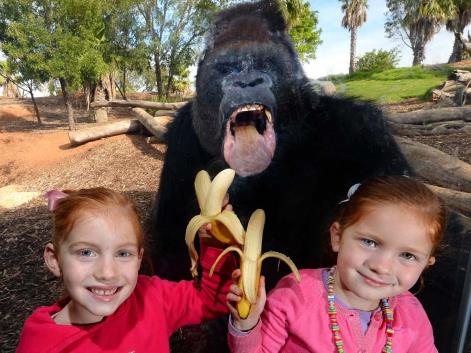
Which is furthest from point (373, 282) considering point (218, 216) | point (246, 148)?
point (246, 148)

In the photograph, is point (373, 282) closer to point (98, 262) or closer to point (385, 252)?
point (385, 252)

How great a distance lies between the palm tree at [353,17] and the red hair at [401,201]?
0.59 metres

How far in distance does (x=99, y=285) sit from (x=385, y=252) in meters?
1.03

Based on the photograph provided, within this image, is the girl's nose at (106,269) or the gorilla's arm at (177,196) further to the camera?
the gorilla's arm at (177,196)

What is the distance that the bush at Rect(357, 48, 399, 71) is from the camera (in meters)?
1.88

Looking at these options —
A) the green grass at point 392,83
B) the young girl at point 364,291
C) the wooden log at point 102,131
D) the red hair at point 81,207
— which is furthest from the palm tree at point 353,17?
the wooden log at point 102,131

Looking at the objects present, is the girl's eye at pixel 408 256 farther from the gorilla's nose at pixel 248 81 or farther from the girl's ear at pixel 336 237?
the gorilla's nose at pixel 248 81

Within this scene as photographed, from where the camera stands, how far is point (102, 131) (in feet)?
21.4

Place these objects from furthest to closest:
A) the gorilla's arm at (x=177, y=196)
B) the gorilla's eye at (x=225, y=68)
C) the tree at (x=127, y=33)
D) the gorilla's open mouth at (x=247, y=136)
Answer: the gorilla's arm at (x=177, y=196) → the tree at (x=127, y=33) → the gorilla's eye at (x=225, y=68) → the gorilla's open mouth at (x=247, y=136)

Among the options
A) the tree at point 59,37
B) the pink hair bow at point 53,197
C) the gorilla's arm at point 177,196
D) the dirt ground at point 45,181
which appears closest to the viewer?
the pink hair bow at point 53,197

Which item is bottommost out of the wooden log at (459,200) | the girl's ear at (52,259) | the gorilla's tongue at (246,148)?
the wooden log at (459,200)

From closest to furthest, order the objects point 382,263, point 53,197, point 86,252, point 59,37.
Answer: point 382,263 < point 86,252 < point 53,197 < point 59,37

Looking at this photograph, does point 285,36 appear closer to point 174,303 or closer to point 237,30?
point 237,30

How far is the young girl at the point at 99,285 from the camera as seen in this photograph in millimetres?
1586
